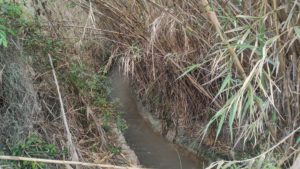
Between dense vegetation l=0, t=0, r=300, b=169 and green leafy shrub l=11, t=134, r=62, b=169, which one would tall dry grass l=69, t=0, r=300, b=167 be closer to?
dense vegetation l=0, t=0, r=300, b=169

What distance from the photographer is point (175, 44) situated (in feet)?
12.9

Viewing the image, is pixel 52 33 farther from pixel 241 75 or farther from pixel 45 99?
pixel 241 75

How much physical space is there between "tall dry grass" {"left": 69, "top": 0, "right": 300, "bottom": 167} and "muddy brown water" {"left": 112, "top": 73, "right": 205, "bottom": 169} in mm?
253

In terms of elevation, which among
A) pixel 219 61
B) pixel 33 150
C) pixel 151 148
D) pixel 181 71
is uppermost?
pixel 219 61

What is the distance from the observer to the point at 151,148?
441 cm

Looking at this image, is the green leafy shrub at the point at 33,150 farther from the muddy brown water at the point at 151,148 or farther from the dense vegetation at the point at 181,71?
the muddy brown water at the point at 151,148

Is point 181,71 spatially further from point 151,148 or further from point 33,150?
point 33,150

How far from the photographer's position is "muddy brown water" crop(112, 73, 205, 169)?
404 cm

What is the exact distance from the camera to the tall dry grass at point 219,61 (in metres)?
2.50

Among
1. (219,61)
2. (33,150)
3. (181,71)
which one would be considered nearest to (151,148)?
(181,71)

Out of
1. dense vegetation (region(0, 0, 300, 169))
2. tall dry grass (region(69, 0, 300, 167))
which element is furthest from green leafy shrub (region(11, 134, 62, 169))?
tall dry grass (region(69, 0, 300, 167))

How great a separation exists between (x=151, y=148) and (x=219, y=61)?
1954 millimetres

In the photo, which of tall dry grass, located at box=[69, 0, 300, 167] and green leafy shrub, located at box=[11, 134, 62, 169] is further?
green leafy shrub, located at box=[11, 134, 62, 169]

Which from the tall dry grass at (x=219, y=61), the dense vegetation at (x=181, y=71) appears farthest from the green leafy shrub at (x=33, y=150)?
the tall dry grass at (x=219, y=61)
